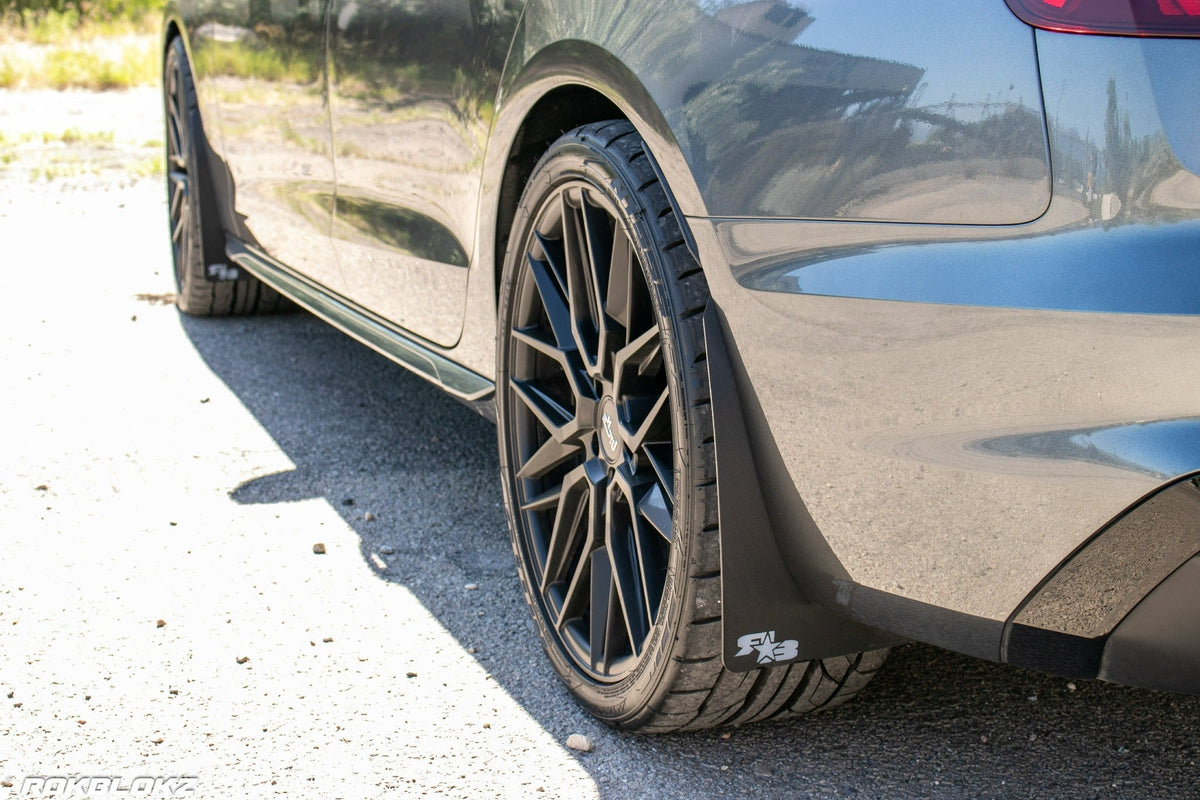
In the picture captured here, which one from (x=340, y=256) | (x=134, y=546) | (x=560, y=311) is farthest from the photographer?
(x=340, y=256)

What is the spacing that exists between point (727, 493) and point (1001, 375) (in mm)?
452

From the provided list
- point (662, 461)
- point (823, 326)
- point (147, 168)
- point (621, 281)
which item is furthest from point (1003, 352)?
point (147, 168)

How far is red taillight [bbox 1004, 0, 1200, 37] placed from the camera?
1.28 m

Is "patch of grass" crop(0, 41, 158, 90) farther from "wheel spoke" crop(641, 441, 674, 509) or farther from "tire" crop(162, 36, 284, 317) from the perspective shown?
"wheel spoke" crop(641, 441, 674, 509)

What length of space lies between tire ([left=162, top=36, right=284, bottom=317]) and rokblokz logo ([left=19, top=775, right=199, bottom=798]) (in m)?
2.96

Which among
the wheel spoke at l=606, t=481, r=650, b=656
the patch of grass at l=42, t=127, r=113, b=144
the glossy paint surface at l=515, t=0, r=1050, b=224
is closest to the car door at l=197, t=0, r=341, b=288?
the wheel spoke at l=606, t=481, r=650, b=656

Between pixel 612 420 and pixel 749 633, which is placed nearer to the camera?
pixel 749 633

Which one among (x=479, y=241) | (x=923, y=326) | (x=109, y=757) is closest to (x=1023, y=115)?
(x=923, y=326)

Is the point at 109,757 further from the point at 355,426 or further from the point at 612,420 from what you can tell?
the point at 355,426

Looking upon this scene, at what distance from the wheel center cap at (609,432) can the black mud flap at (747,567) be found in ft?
1.13

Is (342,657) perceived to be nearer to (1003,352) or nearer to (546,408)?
(546,408)

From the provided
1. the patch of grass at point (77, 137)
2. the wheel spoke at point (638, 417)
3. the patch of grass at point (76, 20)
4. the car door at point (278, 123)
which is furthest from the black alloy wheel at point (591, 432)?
the patch of grass at point (76, 20)

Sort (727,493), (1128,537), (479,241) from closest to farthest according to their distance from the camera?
1. (1128,537)
2. (727,493)
3. (479,241)

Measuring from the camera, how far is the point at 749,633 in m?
1.73
